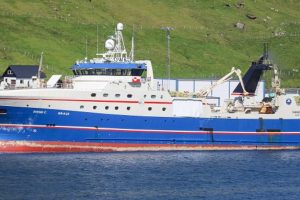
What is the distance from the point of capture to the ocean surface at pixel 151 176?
61.7 metres

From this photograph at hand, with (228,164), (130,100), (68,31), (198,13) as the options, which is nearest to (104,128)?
(130,100)

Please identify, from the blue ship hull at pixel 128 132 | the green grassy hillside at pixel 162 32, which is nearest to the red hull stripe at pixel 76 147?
the blue ship hull at pixel 128 132

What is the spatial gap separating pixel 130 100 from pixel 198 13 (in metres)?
102

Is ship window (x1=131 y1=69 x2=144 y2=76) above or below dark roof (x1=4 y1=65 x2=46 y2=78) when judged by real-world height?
below

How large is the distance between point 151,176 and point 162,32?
9417cm

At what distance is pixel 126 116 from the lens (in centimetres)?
7944

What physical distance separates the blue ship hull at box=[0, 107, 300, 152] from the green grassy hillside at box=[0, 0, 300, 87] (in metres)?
48.7

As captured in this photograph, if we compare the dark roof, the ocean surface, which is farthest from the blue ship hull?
the dark roof

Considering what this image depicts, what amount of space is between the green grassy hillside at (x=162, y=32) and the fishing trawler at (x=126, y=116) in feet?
156

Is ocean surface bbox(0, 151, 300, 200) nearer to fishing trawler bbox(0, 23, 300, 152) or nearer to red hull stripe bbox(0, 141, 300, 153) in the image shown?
red hull stripe bbox(0, 141, 300, 153)

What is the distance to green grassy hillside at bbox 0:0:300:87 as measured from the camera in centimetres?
13888

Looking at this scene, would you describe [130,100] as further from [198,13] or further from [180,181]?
[198,13]

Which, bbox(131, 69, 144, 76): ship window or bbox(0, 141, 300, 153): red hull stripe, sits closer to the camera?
bbox(0, 141, 300, 153): red hull stripe

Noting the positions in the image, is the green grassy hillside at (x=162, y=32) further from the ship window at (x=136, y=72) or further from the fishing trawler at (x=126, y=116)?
the ship window at (x=136, y=72)
